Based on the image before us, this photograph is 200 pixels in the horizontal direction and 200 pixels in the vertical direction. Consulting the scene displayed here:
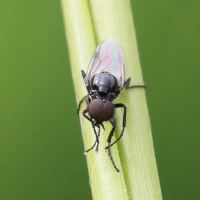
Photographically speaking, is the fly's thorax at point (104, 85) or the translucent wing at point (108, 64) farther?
the fly's thorax at point (104, 85)

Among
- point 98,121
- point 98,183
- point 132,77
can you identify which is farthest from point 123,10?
point 98,183

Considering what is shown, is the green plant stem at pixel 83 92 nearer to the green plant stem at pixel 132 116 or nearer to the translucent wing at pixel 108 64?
the green plant stem at pixel 132 116

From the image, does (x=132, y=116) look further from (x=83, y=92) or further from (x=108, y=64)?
(x=108, y=64)

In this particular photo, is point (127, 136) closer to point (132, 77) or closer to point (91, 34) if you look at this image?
point (132, 77)

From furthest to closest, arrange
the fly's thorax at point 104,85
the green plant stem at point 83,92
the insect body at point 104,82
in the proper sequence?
the fly's thorax at point 104,85, the insect body at point 104,82, the green plant stem at point 83,92

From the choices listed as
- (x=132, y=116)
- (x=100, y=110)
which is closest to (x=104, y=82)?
(x=100, y=110)

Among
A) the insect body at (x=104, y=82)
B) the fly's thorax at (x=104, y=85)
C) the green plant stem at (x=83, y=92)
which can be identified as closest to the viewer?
the green plant stem at (x=83, y=92)

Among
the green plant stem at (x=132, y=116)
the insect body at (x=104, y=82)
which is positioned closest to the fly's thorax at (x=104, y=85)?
the insect body at (x=104, y=82)
